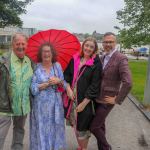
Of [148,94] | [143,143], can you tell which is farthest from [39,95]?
[148,94]

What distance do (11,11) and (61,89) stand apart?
145ft

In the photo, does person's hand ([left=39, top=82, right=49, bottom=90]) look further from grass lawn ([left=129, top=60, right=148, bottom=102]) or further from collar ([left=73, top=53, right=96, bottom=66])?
grass lawn ([left=129, top=60, right=148, bottom=102])

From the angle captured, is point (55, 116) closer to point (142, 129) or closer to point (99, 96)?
point (99, 96)

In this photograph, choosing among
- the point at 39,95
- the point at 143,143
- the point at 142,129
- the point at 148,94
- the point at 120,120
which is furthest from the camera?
the point at 148,94

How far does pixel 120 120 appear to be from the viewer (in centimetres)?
884

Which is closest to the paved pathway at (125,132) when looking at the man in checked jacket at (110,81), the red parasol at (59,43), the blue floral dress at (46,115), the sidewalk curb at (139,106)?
the sidewalk curb at (139,106)

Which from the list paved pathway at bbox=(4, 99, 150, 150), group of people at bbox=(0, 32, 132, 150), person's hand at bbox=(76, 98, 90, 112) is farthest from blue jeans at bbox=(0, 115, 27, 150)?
person's hand at bbox=(76, 98, 90, 112)

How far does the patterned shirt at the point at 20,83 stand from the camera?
4.96 m

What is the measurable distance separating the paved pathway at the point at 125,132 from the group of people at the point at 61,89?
0.94 meters

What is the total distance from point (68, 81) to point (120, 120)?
3.79 meters

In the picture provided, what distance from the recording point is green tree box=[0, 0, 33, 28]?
4719cm

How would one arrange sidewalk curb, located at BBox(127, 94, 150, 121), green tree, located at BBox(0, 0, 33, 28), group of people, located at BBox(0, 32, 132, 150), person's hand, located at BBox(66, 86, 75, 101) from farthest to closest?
green tree, located at BBox(0, 0, 33, 28), sidewalk curb, located at BBox(127, 94, 150, 121), person's hand, located at BBox(66, 86, 75, 101), group of people, located at BBox(0, 32, 132, 150)

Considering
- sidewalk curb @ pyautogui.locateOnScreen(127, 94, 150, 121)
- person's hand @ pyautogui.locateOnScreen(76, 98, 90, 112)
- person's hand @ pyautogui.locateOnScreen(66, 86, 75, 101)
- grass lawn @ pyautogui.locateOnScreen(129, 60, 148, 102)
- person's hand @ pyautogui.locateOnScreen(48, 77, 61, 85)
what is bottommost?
grass lawn @ pyautogui.locateOnScreen(129, 60, 148, 102)

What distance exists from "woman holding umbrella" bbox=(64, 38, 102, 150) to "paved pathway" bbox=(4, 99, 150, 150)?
1015 millimetres
